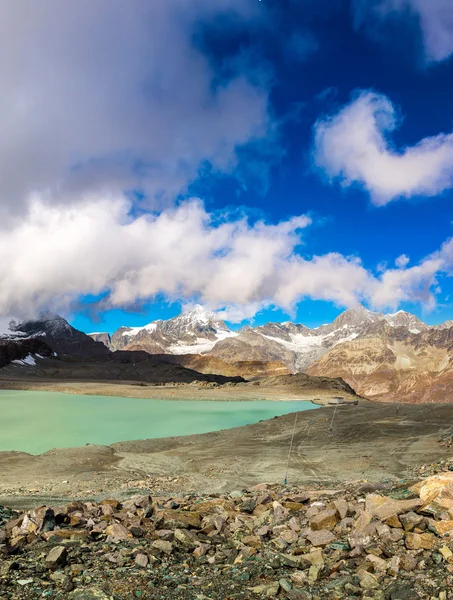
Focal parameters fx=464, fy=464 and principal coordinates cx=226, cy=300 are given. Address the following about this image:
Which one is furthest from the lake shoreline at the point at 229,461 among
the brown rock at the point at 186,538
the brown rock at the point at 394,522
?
the brown rock at the point at 394,522

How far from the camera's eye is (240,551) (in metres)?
7.93

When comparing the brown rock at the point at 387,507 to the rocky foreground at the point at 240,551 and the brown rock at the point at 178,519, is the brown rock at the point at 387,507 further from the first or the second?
the brown rock at the point at 178,519

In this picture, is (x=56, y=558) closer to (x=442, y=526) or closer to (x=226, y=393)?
(x=442, y=526)

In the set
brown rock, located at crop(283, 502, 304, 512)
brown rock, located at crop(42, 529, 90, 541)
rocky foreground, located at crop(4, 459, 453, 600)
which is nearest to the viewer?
rocky foreground, located at crop(4, 459, 453, 600)

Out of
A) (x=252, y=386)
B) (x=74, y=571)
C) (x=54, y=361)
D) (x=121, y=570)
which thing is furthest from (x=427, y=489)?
(x=54, y=361)

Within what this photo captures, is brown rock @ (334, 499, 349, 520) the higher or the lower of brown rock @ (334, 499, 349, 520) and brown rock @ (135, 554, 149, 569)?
the higher

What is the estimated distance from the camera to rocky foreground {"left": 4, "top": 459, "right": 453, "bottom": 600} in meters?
6.52

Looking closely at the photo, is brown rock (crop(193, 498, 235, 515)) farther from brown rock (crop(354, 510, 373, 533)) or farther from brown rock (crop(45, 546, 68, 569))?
brown rock (crop(45, 546, 68, 569))

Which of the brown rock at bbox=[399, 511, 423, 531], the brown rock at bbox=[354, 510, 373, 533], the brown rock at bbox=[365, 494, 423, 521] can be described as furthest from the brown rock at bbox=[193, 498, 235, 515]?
the brown rock at bbox=[399, 511, 423, 531]

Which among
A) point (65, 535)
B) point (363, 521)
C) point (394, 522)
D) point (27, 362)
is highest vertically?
point (27, 362)

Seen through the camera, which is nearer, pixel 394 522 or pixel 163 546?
pixel 394 522

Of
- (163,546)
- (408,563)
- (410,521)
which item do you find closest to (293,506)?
(410,521)

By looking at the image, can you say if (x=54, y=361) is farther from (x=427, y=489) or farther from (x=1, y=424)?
(x=427, y=489)

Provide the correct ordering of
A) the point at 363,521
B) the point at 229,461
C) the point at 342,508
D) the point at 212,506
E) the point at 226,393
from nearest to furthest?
the point at 363,521
the point at 342,508
the point at 212,506
the point at 229,461
the point at 226,393
